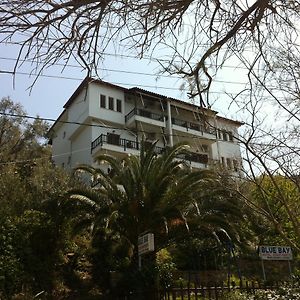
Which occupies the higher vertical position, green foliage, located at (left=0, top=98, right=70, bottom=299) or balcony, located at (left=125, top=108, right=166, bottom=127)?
balcony, located at (left=125, top=108, right=166, bottom=127)

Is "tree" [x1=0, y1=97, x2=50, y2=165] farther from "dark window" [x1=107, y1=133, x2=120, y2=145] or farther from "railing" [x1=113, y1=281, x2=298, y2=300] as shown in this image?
"railing" [x1=113, y1=281, x2=298, y2=300]

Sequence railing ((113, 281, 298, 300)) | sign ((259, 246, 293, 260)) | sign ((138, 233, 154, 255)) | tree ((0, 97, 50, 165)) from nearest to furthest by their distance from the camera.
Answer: railing ((113, 281, 298, 300)) → sign ((138, 233, 154, 255)) → sign ((259, 246, 293, 260)) → tree ((0, 97, 50, 165))

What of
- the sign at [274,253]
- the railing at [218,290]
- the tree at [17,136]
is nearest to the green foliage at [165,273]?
the railing at [218,290]

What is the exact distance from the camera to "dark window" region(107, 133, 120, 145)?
28969 mm

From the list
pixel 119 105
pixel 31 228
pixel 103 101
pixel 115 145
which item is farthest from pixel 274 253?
pixel 119 105

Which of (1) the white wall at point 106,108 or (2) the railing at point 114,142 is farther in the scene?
(1) the white wall at point 106,108

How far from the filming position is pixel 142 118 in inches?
1196

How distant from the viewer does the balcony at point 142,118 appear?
3027 centimetres

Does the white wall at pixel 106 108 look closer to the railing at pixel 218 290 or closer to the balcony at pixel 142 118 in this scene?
the balcony at pixel 142 118

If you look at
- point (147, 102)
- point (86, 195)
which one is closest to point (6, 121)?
point (147, 102)

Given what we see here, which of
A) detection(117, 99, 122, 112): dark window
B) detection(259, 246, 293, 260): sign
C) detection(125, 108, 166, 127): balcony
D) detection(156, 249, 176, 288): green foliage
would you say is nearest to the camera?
detection(156, 249, 176, 288): green foliage

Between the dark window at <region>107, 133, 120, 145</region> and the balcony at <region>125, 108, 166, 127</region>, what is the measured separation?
134 cm

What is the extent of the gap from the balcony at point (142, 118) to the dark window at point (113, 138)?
1340mm

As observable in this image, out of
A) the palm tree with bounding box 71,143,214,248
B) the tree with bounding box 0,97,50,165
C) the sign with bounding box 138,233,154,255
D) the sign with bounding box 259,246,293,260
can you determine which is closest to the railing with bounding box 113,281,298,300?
the sign with bounding box 138,233,154,255
